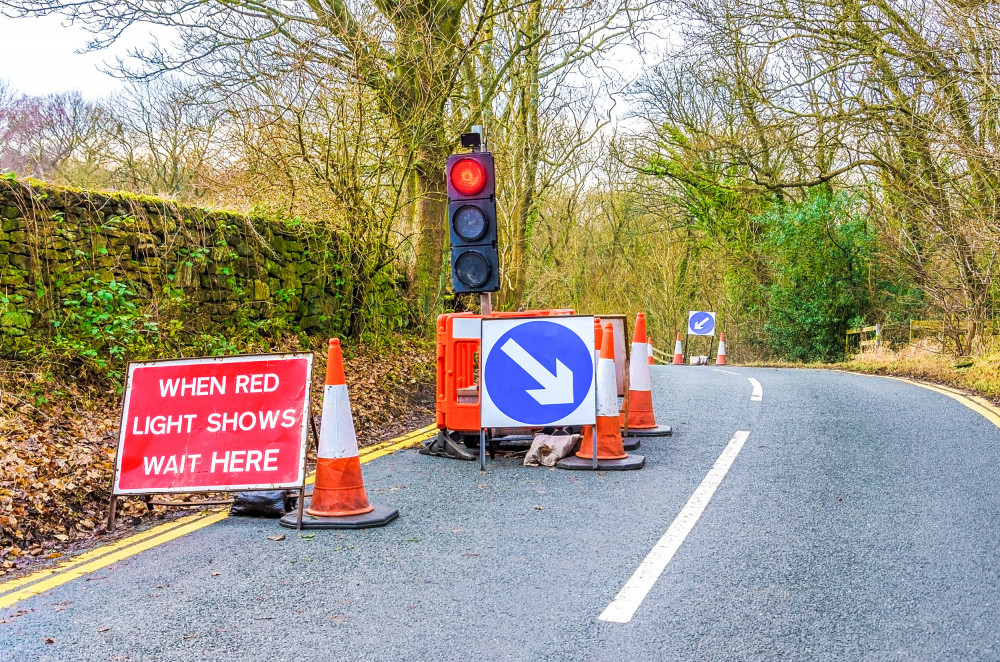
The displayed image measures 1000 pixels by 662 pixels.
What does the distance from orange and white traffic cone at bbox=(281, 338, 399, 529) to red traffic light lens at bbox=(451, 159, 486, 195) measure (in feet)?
10.4

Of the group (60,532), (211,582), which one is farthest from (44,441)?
(211,582)

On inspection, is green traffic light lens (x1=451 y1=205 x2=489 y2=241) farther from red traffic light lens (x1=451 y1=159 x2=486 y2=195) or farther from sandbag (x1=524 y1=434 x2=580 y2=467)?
sandbag (x1=524 y1=434 x2=580 y2=467)

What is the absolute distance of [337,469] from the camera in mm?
5738

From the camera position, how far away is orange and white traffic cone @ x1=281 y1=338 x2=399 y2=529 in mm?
5699

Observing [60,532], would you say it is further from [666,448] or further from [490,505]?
[666,448]

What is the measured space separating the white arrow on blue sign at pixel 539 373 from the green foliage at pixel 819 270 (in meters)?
20.0

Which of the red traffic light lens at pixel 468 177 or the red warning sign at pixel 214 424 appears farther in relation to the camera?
the red traffic light lens at pixel 468 177

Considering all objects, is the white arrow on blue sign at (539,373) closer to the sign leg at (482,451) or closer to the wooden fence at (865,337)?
the sign leg at (482,451)

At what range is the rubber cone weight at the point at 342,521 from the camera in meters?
5.54

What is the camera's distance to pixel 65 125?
27.1m

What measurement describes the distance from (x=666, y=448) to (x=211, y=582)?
191 inches

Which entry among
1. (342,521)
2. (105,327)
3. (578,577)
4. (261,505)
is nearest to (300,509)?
(342,521)

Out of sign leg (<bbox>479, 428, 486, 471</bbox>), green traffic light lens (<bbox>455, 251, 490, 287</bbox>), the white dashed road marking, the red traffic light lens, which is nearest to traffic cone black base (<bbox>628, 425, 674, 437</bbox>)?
the white dashed road marking

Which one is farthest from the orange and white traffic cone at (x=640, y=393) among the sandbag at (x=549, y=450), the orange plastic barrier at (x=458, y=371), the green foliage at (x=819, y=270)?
the green foliage at (x=819, y=270)
